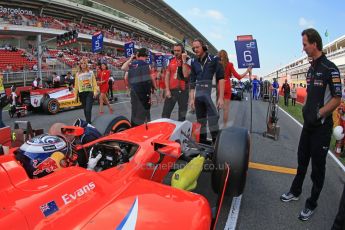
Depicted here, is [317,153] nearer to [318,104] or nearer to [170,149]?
[318,104]

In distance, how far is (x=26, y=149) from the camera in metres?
2.41

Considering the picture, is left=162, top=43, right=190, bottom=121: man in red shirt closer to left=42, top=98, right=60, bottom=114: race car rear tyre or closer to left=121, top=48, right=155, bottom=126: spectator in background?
left=121, top=48, right=155, bottom=126: spectator in background

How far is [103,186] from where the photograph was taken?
91.8 inches

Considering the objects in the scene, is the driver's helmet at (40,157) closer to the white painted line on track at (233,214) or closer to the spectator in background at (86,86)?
the white painted line on track at (233,214)

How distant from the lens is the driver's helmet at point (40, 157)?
2.38m

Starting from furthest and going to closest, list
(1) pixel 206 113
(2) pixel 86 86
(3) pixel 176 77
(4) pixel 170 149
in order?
(2) pixel 86 86 → (3) pixel 176 77 → (1) pixel 206 113 → (4) pixel 170 149

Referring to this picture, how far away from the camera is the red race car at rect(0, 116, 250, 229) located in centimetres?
195

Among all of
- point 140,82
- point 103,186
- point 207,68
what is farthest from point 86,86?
point 103,186

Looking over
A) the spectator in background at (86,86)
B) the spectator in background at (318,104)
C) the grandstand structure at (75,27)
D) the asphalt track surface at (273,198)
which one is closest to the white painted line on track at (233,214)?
the asphalt track surface at (273,198)

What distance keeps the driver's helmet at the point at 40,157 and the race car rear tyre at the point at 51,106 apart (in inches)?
399

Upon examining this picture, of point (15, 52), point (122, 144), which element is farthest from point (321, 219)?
point (15, 52)

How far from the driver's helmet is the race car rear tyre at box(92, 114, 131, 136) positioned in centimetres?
208

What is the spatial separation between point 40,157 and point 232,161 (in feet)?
6.09

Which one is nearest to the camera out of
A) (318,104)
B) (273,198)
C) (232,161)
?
(232,161)
